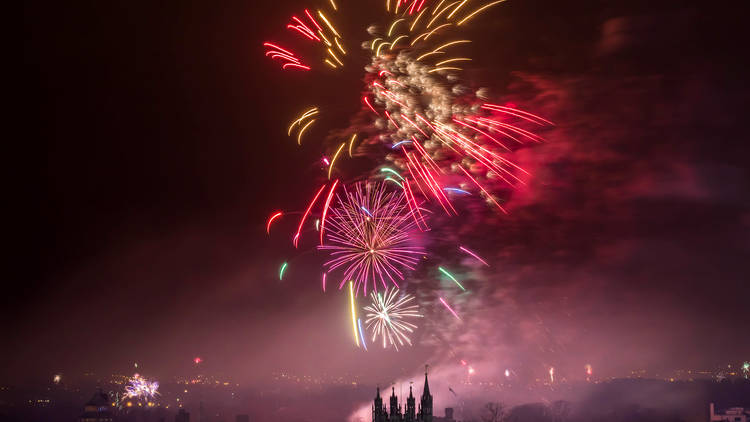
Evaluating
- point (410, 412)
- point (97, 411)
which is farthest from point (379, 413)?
point (97, 411)

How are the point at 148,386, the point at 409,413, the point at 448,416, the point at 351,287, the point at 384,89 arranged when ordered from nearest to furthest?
the point at 384,89, the point at 351,287, the point at 409,413, the point at 148,386, the point at 448,416

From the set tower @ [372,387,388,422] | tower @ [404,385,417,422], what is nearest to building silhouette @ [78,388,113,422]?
tower @ [372,387,388,422]

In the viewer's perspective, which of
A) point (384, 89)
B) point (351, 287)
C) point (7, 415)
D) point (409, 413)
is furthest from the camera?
point (7, 415)

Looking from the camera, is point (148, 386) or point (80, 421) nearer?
point (148, 386)

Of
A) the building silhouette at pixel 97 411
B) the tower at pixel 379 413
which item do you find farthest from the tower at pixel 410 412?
the building silhouette at pixel 97 411

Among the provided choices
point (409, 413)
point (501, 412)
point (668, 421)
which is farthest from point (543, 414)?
point (409, 413)

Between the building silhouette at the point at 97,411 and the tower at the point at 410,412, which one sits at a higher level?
the building silhouette at the point at 97,411

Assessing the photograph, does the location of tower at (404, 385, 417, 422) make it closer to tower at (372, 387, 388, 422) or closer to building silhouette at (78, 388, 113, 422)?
tower at (372, 387, 388, 422)

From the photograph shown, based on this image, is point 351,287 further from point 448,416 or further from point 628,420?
point 628,420

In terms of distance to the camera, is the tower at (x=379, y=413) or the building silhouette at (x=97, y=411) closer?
the tower at (x=379, y=413)

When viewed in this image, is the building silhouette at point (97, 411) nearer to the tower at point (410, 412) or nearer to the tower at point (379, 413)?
the tower at point (379, 413)

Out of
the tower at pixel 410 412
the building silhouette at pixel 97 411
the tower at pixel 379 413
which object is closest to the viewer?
the tower at pixel 410 412
